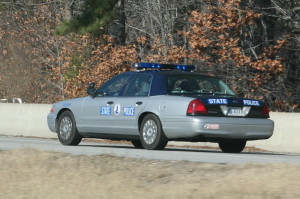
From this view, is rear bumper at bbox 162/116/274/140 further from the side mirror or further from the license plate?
the side mirror

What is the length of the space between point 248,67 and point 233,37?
1050 millimetres

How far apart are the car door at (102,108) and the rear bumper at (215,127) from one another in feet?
5.51

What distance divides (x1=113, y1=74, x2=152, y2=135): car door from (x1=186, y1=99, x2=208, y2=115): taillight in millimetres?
1120


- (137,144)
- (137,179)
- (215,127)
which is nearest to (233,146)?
(215,127)

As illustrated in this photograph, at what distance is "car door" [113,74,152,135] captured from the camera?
16094mm

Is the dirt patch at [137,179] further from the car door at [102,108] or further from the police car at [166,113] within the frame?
the car door at [102,108]

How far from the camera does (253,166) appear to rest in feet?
35.6

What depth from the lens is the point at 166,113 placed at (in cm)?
1545

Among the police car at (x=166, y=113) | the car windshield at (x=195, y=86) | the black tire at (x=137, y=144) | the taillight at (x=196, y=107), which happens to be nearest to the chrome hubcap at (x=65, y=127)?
the police car at (x=166, y=113)

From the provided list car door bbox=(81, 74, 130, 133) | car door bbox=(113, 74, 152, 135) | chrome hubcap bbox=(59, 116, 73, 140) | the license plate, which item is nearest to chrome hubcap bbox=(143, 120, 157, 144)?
car door bbox=(113, 74, 152, 135)

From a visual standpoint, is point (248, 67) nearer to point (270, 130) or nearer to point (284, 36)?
point (284, 36)

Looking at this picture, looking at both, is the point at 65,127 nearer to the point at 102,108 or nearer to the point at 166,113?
the point at 102,108

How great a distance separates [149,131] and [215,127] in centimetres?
133

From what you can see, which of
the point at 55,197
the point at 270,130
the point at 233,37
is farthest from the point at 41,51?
the point at 55,197
